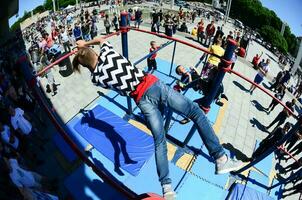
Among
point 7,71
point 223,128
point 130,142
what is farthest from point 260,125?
point 7,71

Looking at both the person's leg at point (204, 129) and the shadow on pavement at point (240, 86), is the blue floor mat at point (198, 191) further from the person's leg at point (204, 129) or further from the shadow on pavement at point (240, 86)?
the shadow on pavement at point (240, 86)

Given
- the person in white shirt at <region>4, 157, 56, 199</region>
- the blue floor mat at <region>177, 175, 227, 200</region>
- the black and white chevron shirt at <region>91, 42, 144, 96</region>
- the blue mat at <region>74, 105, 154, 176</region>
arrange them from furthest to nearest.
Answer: the blue mat at <region>74, 105, 154, 176</region> < the blue floor mat at <region>177, 175, 227, 200</region> < the person in white shirt at <region>4, 157, 56, 199</region> < the black and white chevron shirt at <region>91, 42, 144, 96</region>

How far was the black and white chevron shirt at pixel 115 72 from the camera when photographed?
3.67 meters

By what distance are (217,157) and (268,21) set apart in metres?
53.0

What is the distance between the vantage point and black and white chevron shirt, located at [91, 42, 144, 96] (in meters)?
3.67

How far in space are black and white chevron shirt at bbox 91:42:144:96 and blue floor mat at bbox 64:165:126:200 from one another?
3.00m

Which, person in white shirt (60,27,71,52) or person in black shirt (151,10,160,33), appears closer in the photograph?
person in white shirt (60,27,71,52)

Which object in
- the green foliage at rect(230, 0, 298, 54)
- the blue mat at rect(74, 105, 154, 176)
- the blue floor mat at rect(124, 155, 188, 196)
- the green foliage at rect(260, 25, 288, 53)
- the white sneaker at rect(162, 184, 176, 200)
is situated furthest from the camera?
the green foliage at rect(230, 0, 298, 54)

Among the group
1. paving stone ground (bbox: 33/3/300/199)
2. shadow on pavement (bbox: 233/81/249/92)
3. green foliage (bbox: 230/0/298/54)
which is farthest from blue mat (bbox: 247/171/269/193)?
green foliage (bbox: 230/0/298/54)

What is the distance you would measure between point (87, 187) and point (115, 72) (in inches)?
135

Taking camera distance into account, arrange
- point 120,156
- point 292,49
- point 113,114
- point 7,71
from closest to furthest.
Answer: point 120,156 < point 113,114 < point 7,71 < point 292,49

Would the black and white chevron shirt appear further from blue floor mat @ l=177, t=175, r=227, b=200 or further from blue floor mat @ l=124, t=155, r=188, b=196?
blue floor mat @ l=177, t=175, r=227, b=200

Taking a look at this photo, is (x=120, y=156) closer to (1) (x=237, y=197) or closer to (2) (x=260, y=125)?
(1) (x=237, y=197)

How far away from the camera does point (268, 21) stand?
49.7 meters
